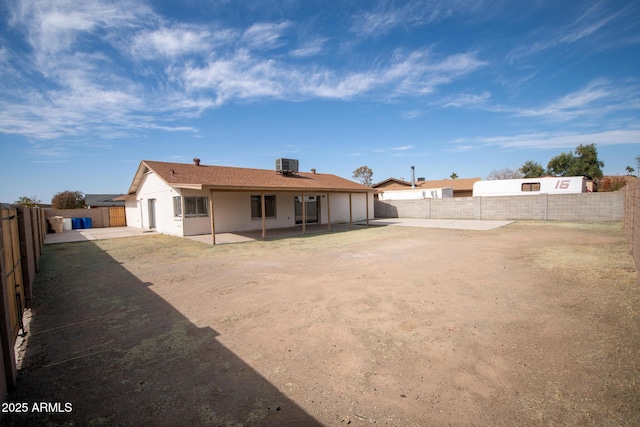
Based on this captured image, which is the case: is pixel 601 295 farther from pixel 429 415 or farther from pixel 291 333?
pixel 291 333

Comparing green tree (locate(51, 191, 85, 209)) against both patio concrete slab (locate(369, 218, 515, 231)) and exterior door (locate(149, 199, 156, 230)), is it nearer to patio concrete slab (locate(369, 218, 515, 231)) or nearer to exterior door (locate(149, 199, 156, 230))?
exterior door (locate(149, 199, 156, 230))

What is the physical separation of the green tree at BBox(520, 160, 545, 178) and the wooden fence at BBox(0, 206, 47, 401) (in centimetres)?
5269

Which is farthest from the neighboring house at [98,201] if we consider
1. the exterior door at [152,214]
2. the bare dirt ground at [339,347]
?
the bare dirt ground at [339,347]

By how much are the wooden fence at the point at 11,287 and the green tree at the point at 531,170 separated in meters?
52.7

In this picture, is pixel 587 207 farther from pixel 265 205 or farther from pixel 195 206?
pixel 195 206

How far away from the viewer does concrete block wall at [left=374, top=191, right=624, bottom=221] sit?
17016 millimetres

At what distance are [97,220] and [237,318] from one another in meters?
24.0

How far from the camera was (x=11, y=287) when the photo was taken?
144 inches

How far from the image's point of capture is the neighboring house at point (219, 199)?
44.6 ft

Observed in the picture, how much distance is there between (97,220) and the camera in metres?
22.2

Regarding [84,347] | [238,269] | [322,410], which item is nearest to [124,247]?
[238,269]

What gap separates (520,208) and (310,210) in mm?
14362

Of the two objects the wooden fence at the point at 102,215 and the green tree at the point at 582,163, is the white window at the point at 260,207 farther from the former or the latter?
the green tree at the point at 582,163

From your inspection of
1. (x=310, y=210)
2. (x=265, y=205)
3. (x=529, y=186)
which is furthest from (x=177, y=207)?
(x=529, y=186)
